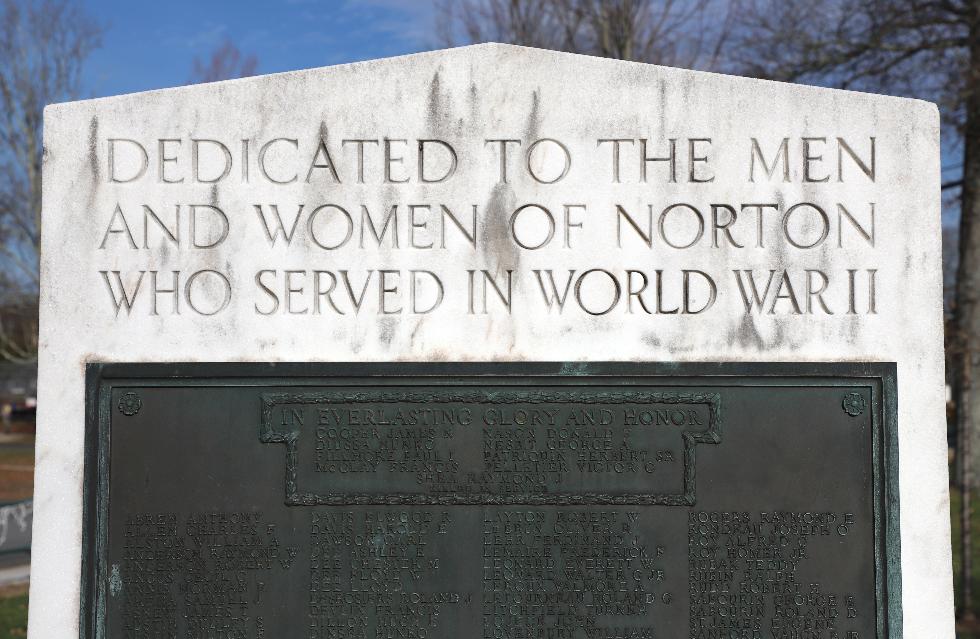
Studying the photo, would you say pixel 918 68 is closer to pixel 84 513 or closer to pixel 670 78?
pixel 670 78

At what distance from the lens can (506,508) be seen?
4781mm

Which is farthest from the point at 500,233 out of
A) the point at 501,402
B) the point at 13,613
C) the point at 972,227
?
the point at 972,227

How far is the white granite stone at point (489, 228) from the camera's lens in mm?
4910

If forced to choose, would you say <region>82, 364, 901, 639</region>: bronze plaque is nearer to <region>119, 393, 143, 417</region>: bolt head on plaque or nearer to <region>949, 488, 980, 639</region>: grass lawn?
<region>119, 393, 143, 417</region>: bolt head on plaque

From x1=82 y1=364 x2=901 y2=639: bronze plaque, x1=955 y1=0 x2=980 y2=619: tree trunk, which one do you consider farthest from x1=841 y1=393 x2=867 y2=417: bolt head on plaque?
x1=955 y1=0 x2=980 y2=619: tree trunk

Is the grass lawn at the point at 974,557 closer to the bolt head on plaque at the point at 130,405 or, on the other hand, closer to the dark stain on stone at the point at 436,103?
the dark stain on stone at the point at 436,103

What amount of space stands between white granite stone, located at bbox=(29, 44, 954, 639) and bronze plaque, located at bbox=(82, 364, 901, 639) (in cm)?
20

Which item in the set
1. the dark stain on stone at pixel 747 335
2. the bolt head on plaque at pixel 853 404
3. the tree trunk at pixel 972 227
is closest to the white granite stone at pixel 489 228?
the dark stain on stone at pixel 747 335

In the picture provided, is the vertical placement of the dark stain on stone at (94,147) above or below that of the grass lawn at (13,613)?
above

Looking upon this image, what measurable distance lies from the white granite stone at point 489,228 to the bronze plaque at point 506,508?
202mm

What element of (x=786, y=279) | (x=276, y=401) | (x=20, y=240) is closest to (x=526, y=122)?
(x=786, y=279)

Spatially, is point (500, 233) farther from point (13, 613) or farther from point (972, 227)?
point (972, 227)

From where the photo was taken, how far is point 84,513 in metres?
4.85

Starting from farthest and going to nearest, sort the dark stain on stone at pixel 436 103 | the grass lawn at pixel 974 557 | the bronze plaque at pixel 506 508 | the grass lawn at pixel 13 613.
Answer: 1. the grass lawn at pixel 13 613
2. the grass lawn at pixel 974 557
3. the dark stain on stone at pixel 436 103
4. the bronze plaque at pixel 506 508
